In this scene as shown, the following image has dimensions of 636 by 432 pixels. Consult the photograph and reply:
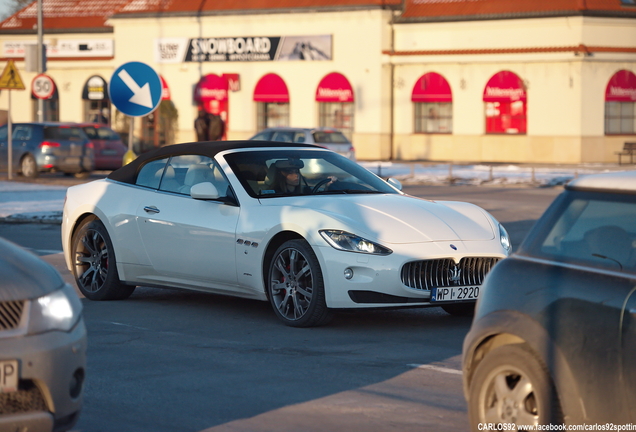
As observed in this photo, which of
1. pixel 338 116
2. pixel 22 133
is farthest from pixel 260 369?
pixel 338 116

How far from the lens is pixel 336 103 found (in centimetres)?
4606

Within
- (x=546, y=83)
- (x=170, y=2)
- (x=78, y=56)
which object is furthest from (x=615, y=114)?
(x=78, y=56)

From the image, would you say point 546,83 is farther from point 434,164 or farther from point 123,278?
point 123,278

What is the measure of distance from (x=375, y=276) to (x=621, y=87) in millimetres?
34885

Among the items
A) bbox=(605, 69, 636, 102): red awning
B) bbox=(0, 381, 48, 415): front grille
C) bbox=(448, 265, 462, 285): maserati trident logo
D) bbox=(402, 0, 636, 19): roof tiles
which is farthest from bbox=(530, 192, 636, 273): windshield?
bbox=(605, 69, 636, 102): red awning

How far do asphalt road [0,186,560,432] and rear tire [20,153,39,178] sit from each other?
1953 cm

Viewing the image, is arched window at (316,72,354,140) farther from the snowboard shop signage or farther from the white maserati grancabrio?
the white maserati grancabrio

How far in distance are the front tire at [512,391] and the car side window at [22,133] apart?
25.9 meters

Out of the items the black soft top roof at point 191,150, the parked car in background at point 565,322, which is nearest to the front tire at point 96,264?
the black soft top roof at point 191,150

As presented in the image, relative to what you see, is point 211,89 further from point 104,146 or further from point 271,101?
point 104,146

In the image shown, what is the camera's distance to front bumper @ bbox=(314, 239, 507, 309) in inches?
313

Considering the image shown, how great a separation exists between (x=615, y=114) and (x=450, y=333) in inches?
1367

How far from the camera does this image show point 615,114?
41.0 metres

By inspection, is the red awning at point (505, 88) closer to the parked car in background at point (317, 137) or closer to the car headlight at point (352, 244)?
the parked car in background at point (317, 137)
